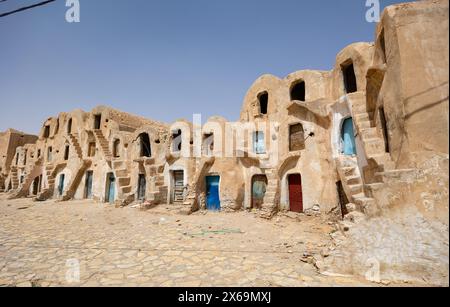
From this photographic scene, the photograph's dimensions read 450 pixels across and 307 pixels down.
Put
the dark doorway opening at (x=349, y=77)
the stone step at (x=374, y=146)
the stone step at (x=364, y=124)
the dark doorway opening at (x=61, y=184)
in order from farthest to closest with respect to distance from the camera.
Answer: the dark doorway opening at (x=61, y=184), the dark doorway opening at (x=349, y=77), the stone step at (x=364, y=124), the stone step at (x=374, y=146)

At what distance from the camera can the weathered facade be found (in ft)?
16.8

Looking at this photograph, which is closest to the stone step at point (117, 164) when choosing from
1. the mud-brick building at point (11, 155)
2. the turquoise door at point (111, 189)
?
the turquoise door at point (111, 189)

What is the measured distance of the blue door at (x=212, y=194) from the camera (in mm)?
Result: 16372

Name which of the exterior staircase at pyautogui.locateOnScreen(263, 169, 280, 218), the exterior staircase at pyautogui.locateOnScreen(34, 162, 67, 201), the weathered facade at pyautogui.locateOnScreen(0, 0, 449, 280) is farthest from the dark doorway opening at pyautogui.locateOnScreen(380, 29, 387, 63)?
the exterior staircase at pyautogui.locateOnScreen(34, 162, 67, 201)

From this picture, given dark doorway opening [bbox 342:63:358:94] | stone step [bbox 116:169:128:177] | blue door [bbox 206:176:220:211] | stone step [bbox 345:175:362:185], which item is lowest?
blue door [bbox 206:176:220:211]

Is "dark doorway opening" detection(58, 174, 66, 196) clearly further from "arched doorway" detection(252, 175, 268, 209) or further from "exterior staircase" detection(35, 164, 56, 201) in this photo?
"arched doorway" detection(252, 175, 268, 209)

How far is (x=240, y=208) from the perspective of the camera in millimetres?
15625

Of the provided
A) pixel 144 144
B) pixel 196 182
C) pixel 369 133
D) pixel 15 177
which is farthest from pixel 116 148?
pixel 15 177

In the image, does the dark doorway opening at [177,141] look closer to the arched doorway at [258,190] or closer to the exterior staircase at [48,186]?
the arched doorway at [258,190]

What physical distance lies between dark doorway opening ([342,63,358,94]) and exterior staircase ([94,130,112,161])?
68.0ft

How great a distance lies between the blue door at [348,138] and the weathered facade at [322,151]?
0.19 ft

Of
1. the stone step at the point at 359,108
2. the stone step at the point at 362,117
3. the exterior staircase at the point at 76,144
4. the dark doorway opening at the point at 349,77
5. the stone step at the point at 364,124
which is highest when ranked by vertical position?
the dark doorway opening at the point at 349,77

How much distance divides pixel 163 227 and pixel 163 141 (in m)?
9.15
